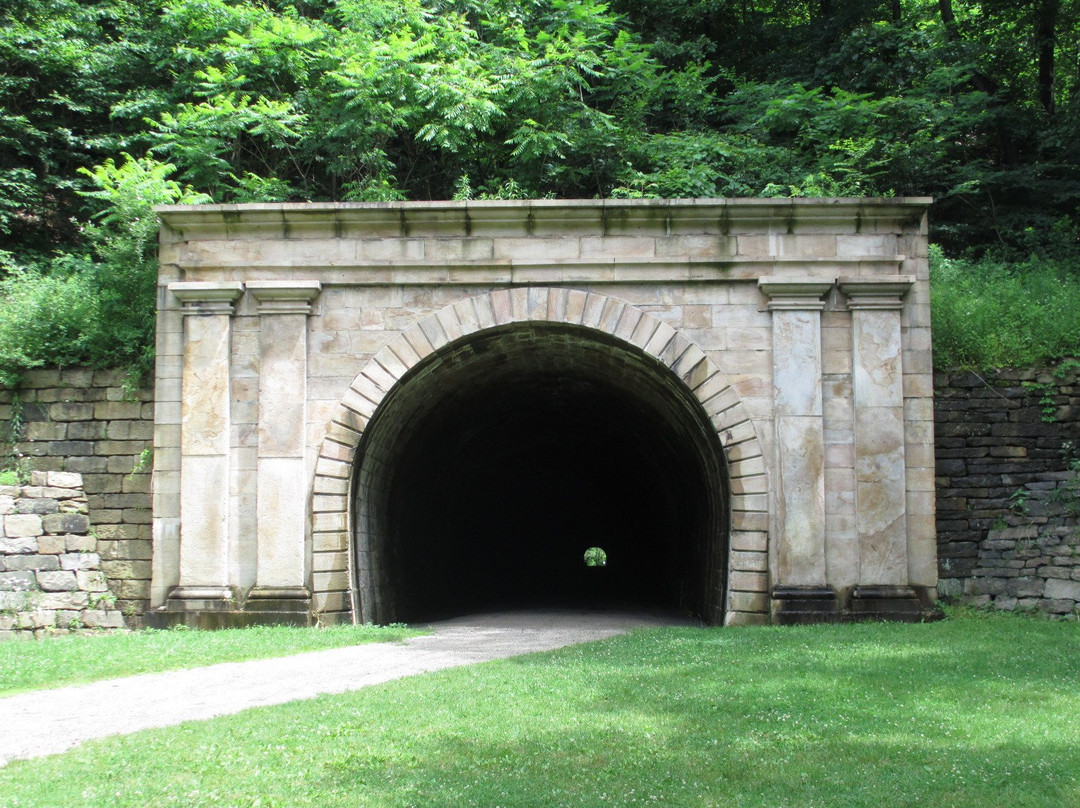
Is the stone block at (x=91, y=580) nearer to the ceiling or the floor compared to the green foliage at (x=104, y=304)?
nearer to the floor

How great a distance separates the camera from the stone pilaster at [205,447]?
39.5ft

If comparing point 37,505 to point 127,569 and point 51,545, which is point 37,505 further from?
point 127,569

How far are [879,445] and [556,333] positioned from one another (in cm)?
415

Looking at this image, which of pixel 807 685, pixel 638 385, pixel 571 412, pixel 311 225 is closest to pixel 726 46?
pixel 571 412

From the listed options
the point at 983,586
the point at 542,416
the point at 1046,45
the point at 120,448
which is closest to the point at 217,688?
the point at 120,448

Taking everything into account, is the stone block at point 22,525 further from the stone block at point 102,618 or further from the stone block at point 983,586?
the stone block at point 983,586

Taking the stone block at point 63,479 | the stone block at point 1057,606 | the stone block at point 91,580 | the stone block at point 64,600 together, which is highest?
the stone block at point 63,479

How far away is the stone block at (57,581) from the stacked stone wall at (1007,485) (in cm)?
1090

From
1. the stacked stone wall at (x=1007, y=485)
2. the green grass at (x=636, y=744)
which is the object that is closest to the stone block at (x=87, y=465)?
the green grass at (x=636, y=744)

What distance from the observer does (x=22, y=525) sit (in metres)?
12.4

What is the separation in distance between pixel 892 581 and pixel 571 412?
8.29 metres

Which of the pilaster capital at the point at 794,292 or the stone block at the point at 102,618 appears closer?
the pilaster capital at the point at 794,292

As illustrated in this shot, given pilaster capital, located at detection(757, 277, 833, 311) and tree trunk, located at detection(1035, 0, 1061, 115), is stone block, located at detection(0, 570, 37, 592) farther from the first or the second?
tree trunk, located at detection(1035, 0, 1061, 115)

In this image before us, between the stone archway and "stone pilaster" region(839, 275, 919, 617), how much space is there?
1.21 m
